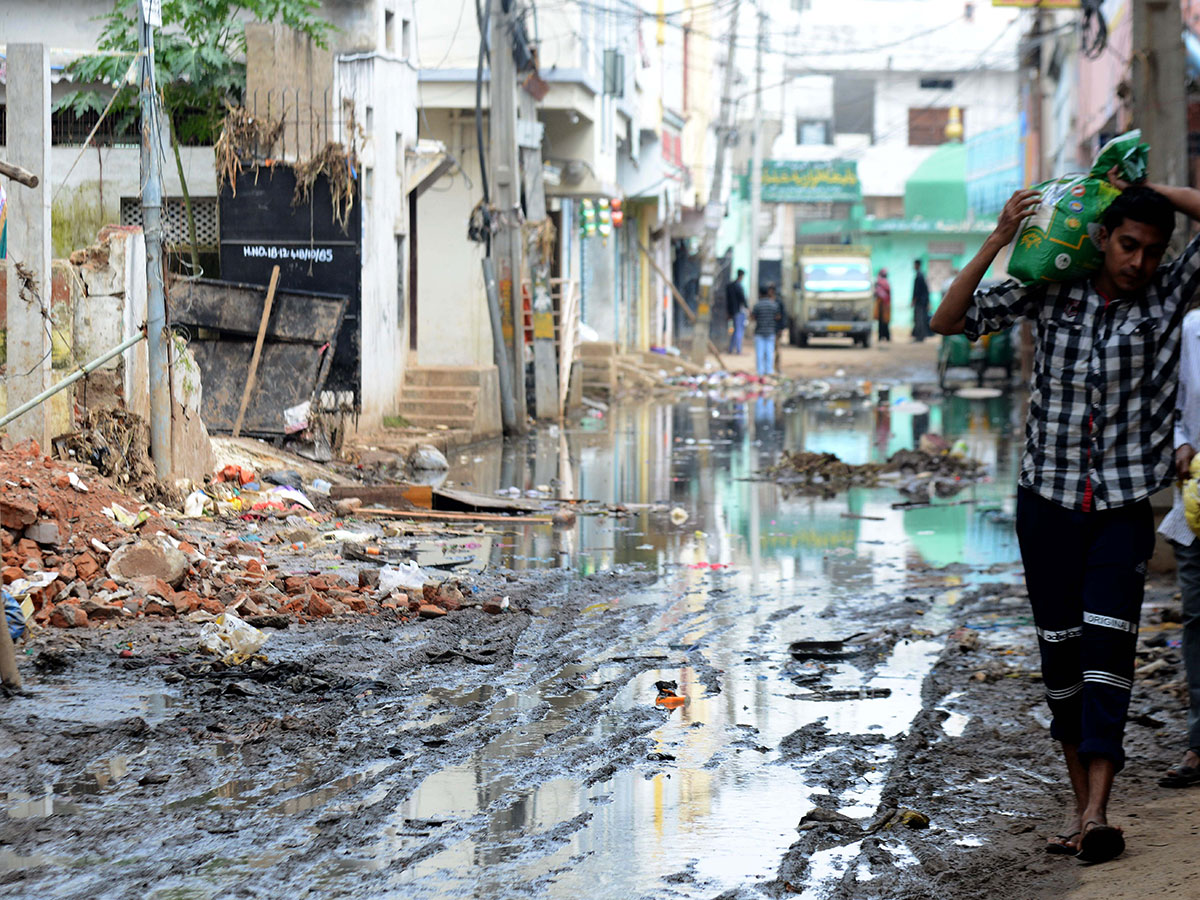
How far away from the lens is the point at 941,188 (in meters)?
54.2

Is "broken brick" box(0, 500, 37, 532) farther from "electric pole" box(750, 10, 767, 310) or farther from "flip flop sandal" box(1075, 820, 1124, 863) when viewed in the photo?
"electric pole" box(750, 10, 767, 310)

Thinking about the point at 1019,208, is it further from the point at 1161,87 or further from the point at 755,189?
the point at 755,189

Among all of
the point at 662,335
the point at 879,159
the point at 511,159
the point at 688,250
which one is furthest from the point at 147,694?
the point at 879,159

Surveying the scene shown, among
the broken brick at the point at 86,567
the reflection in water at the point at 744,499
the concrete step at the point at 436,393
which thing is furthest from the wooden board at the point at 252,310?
the broken brick at the point at 86,567

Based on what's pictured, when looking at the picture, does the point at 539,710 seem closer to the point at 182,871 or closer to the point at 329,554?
the point at 182,871

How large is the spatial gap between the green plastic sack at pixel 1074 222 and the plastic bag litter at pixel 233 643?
379 cm

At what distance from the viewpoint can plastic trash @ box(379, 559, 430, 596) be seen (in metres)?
8.39

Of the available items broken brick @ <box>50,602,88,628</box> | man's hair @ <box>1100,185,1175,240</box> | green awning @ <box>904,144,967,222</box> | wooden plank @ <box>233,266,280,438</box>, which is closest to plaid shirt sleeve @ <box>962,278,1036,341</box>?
man's hair @ <box>1100,185,1175,240</box>

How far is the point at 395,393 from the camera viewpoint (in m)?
18.2

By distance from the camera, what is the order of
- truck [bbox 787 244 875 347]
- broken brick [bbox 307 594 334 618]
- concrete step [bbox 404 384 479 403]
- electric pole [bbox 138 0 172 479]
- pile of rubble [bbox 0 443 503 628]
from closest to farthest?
pile of rubble [bbox 0 443 503 628]
broken brick [bbox 307 594 334 618]
electric pole [bbox 138 0 172 479]
concrete step [bbox 404 384 479 403]
truck [bbox 787 244 875 347]

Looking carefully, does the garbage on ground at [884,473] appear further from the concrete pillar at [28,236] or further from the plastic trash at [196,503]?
the concrete pillar at [28,236]

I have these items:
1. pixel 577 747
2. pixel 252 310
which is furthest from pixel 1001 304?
pixel 252 310

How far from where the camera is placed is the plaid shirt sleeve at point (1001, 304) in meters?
4.55

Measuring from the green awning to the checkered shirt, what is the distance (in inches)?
2025
